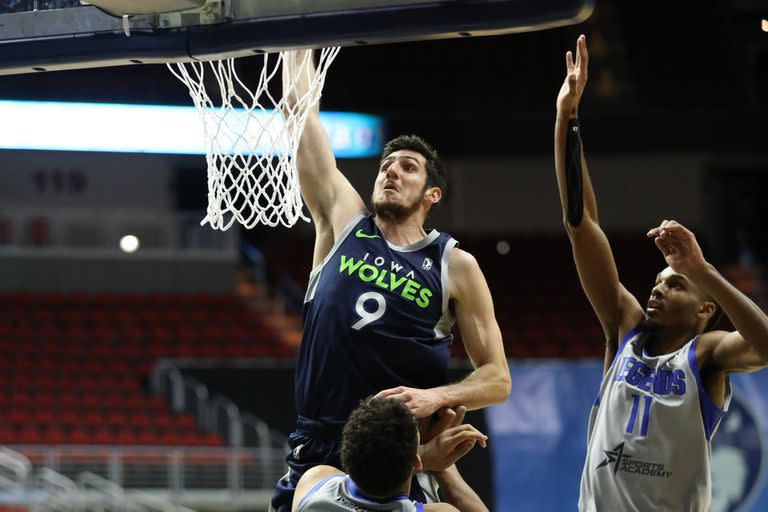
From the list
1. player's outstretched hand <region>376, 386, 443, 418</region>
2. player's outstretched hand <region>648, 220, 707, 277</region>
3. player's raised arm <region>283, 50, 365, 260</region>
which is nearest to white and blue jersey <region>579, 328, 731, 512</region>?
player's outstretched hand <region>648, 220, 707, 277</region>

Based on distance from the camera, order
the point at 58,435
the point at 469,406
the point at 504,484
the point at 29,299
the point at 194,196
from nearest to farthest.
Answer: the point at 469,406 → the point at 504,484 → the point at 58,435 → the point at 29,299 → the point at 194,196

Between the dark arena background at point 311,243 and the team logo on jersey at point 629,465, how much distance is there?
20.8ft

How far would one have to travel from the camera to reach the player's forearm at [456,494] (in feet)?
12.0

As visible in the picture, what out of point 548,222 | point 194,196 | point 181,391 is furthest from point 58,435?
point 548,222

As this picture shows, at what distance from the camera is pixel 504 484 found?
10.4 m

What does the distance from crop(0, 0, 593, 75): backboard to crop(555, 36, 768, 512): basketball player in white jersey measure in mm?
538

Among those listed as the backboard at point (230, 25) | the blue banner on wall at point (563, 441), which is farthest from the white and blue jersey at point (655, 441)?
the blue banner on wall at point (563, 441)

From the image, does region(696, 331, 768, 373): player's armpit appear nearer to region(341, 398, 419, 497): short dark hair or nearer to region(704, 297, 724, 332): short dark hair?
region(704, 297, 724, 332): short dark hair

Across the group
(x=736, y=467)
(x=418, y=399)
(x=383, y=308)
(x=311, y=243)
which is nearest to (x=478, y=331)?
(x=383, y=308)

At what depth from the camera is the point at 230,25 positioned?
3.72m

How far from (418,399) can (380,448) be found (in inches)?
21.1

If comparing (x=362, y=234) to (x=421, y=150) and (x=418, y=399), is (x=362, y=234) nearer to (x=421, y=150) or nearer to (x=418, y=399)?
(x=421, y=150)

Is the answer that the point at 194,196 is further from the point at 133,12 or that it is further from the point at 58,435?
the point at 133,12

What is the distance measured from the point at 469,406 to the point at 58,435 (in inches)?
409
